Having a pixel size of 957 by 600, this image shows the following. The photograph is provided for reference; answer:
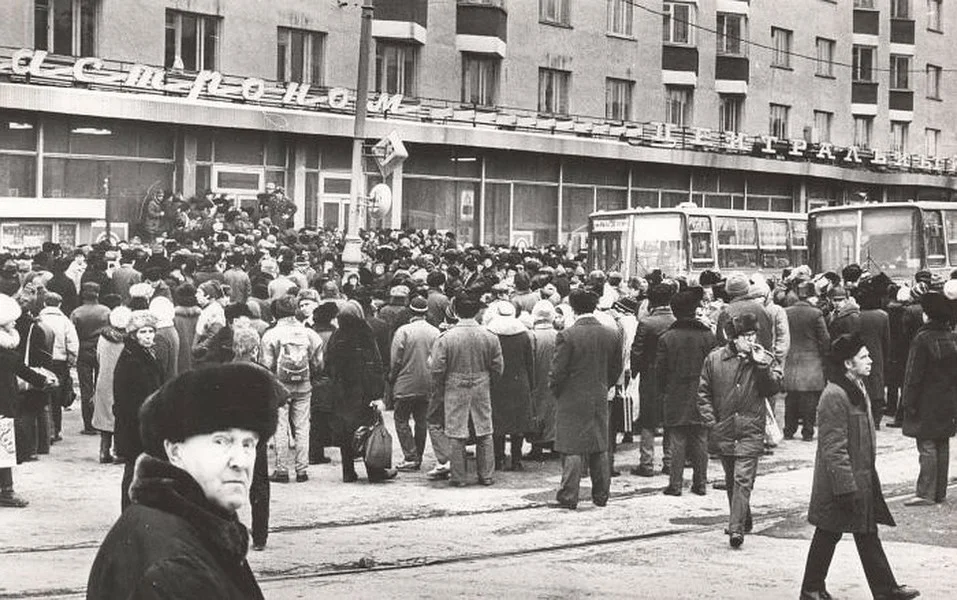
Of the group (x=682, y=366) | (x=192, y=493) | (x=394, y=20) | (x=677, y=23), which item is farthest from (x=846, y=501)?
(x=677, y=23)

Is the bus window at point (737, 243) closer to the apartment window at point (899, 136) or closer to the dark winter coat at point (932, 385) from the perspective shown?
the dark winter coat at point (932, 385)

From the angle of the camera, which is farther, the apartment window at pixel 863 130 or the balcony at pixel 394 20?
the apartment window at pixel 863 130

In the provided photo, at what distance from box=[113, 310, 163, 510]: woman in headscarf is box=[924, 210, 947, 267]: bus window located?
1979 centimetres

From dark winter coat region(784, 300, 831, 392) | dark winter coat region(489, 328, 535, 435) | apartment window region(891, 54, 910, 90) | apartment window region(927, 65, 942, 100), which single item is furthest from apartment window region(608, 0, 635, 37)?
dark winter coat region(489, 328, 535, 435)

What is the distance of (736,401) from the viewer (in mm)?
10797

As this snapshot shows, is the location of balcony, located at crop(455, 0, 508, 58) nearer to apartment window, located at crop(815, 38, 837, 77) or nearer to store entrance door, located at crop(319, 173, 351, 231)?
store entrance door, located at crop(319, 173, 351, 231)

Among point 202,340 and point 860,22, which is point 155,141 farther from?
point 860,22

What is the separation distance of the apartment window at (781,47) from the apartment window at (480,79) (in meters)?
14.0

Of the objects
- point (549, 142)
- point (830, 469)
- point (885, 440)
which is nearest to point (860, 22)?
point (549, 142)

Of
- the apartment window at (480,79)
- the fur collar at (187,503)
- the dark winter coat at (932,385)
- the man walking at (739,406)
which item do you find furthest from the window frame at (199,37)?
the fur collar at (187,503)

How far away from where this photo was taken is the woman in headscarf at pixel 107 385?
14.4 metres

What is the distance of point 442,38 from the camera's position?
40062mm

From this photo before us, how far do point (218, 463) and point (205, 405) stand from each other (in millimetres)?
162

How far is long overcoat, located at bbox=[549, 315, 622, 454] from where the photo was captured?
1236 centimetres
